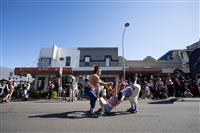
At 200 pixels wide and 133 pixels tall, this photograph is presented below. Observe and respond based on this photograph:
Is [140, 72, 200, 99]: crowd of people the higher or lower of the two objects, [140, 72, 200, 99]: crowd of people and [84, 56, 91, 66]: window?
the lower

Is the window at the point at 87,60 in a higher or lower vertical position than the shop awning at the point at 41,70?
higher

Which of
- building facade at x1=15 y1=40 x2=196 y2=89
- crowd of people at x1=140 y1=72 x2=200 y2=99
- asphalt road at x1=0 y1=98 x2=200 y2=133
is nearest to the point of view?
asphalt road at x1=0 y1=98 x2=200 y2=133

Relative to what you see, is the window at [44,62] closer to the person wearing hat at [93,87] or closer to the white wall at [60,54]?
the white wall at [60,54]

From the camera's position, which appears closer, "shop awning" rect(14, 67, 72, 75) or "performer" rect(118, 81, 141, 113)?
"performer" rect(118, 81, 141, 113)

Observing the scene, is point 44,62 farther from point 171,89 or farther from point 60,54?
point 171,89

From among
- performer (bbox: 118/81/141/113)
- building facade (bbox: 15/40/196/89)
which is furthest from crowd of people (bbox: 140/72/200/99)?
building facade (bbox: 15/40/196/89)

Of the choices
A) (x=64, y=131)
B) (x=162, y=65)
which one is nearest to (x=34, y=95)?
(x=64, y=131)

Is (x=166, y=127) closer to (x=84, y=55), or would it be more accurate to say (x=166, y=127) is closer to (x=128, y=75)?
(x=128, y=75)

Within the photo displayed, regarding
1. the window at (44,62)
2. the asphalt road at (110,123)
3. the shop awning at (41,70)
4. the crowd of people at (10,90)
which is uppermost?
the window at (44,62)

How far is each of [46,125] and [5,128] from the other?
3.89 feet

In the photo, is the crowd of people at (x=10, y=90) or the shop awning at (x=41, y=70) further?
the shop awning at (x=41, y=70)

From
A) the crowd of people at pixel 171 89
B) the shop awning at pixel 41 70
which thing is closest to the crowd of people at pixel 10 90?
the shop awning at pixel 41 70

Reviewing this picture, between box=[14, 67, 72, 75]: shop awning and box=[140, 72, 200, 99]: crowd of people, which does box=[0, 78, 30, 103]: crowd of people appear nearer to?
box=[14, 67, 72, 75]: shop awning

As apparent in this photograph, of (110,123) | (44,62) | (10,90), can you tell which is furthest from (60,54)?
(110,123)
